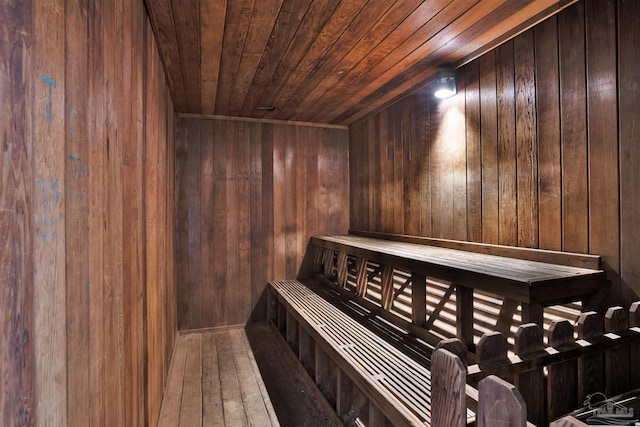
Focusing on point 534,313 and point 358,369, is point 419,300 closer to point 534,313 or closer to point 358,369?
point 358,369

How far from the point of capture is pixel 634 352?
147 cm

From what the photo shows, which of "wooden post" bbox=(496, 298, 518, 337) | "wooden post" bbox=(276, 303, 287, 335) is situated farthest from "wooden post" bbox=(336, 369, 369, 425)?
"wooden post" bbox=(276, 303, 287, 335)

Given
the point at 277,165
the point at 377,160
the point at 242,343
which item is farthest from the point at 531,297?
the point at 277,165

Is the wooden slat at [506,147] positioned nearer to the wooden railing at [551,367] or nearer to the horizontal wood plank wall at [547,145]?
the horizontal wood plank wall at [547,145]

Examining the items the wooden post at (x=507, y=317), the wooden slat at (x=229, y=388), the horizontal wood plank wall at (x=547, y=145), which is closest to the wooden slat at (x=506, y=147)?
the horizontal wood plank wall at (x=547, y=145)

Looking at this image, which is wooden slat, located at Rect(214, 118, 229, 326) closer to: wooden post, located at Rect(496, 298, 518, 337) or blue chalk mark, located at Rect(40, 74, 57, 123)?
wooden post, located at Rect(496, 298, 518, 337)

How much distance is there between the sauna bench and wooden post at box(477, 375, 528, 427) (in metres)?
0.79

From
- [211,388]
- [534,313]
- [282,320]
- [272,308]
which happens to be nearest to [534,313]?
[534,313]

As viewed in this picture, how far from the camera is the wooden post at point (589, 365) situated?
3.94 ft

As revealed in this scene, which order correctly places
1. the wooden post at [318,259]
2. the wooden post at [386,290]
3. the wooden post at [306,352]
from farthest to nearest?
the wooden post at [318,259] < the wooden post at [306,352] < the wooden post at [386,290]

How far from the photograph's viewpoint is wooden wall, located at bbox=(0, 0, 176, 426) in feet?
1.81

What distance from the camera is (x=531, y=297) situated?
4.75 feet

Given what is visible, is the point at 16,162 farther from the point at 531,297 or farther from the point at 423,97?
the point at 423,97

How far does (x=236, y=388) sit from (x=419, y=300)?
4.95 ft
